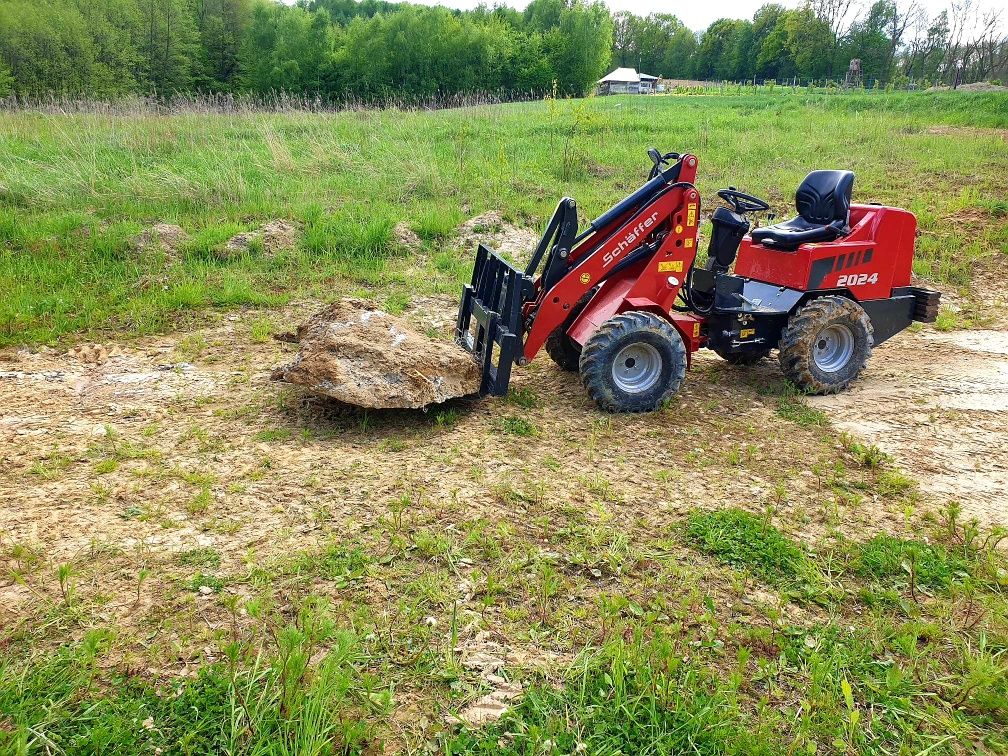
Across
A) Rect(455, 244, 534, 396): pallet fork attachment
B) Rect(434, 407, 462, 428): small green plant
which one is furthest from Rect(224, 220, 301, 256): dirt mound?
Rect(434, 407, 462, 428): small green plant

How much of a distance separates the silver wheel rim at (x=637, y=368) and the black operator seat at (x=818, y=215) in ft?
5.90

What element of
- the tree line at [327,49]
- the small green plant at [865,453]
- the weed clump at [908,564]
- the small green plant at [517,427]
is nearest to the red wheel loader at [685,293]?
the small green plant at [517,427]

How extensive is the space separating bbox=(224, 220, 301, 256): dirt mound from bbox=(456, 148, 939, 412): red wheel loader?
12.6 feet

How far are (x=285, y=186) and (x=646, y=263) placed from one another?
280 inches

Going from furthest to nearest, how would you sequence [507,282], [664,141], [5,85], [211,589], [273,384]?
[5,85] < [664,141] < [273,384] < [507,282] < [211,589]

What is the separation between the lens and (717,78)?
308 feet

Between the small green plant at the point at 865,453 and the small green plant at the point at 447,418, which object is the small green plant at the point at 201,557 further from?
the small green plant at the point at 865,453

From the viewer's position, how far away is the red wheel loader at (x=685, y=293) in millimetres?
5590

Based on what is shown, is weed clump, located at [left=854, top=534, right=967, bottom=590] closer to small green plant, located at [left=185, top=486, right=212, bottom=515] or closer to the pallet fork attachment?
the pallet fork attachment

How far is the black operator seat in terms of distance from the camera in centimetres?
640

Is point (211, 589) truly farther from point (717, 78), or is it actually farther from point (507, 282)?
point (717, 78)

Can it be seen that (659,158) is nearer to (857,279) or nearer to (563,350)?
(563,350)

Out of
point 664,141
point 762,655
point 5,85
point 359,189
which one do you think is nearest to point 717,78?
point 5,85

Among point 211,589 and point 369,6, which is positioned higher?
point 369,6
